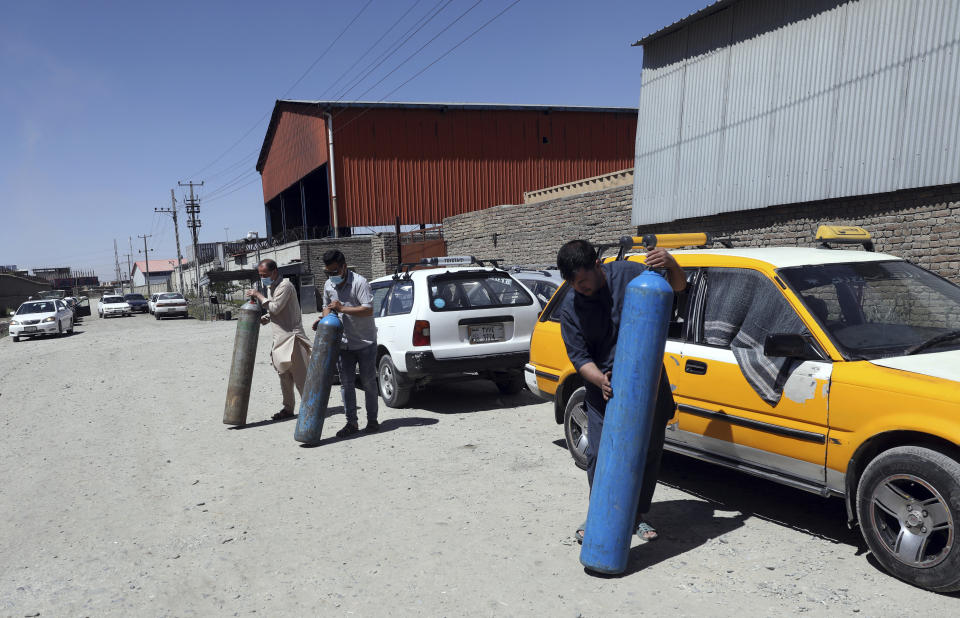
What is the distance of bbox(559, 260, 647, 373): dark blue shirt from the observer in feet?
12.8

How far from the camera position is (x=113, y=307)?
43.4 m

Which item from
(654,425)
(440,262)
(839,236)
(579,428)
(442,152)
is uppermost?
(442,152)

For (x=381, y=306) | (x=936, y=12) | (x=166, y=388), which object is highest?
(x=936, y=12)

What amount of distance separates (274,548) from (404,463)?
1.88m

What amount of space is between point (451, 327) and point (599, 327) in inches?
160

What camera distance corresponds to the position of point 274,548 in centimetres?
426

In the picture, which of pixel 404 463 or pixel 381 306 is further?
pixel 381 306

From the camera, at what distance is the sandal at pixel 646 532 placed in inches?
161

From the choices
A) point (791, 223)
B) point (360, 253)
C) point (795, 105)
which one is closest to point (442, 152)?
point (360, 253)

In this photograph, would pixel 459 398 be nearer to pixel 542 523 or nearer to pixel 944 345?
pixel 542 523

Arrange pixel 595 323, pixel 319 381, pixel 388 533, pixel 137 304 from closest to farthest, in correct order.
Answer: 1. pixel 595 323
2. pixel 388 533
3. pixel 319 381
4. pixel 137 304

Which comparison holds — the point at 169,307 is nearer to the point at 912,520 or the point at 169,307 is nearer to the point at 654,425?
the point at 654,425

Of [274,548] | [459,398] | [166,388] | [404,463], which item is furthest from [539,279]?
[274,548]


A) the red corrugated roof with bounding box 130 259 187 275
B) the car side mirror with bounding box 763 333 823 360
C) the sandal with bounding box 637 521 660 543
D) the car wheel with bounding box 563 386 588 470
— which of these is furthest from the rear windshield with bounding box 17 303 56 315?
the red corrugated roof with bounding box 130 259 187 275
